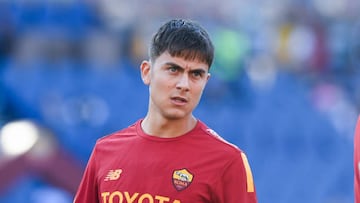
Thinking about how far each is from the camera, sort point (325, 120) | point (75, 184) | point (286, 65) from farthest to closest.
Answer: point (286, 65), point (325, 120), point (75, 184)

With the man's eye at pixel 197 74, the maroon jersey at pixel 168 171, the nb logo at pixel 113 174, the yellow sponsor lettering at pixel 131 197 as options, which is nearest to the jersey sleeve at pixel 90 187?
the maroon jersey at pixel 168 171

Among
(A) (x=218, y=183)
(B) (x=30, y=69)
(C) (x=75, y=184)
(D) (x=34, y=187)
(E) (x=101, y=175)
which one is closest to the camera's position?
(A) (x=218, y=183)

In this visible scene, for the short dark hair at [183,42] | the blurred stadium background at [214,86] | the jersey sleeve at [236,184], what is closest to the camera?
the jersey sleeve at [236,184]

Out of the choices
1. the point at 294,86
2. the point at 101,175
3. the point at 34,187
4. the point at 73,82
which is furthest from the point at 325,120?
the point at 101,175

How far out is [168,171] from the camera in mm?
3422

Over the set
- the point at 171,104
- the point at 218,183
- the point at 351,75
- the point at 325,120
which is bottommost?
the point at 218,183

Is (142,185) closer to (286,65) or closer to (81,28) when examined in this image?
(81,28)

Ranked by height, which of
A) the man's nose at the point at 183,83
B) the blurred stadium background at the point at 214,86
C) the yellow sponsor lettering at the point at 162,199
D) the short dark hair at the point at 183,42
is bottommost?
the yellow sponsor lettering at the point at 162,199

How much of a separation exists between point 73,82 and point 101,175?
7.15m

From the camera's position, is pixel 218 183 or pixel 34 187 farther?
pixel 34 187

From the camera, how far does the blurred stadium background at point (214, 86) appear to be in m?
10.3

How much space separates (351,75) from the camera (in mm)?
12031

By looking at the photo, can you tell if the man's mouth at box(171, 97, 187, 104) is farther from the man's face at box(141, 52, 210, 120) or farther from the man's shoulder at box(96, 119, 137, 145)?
the man's shoulder at box(96, 119, 137, 145)

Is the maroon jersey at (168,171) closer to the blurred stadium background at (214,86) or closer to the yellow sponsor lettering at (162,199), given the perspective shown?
the yellow sponsor lettering at (162,199)
